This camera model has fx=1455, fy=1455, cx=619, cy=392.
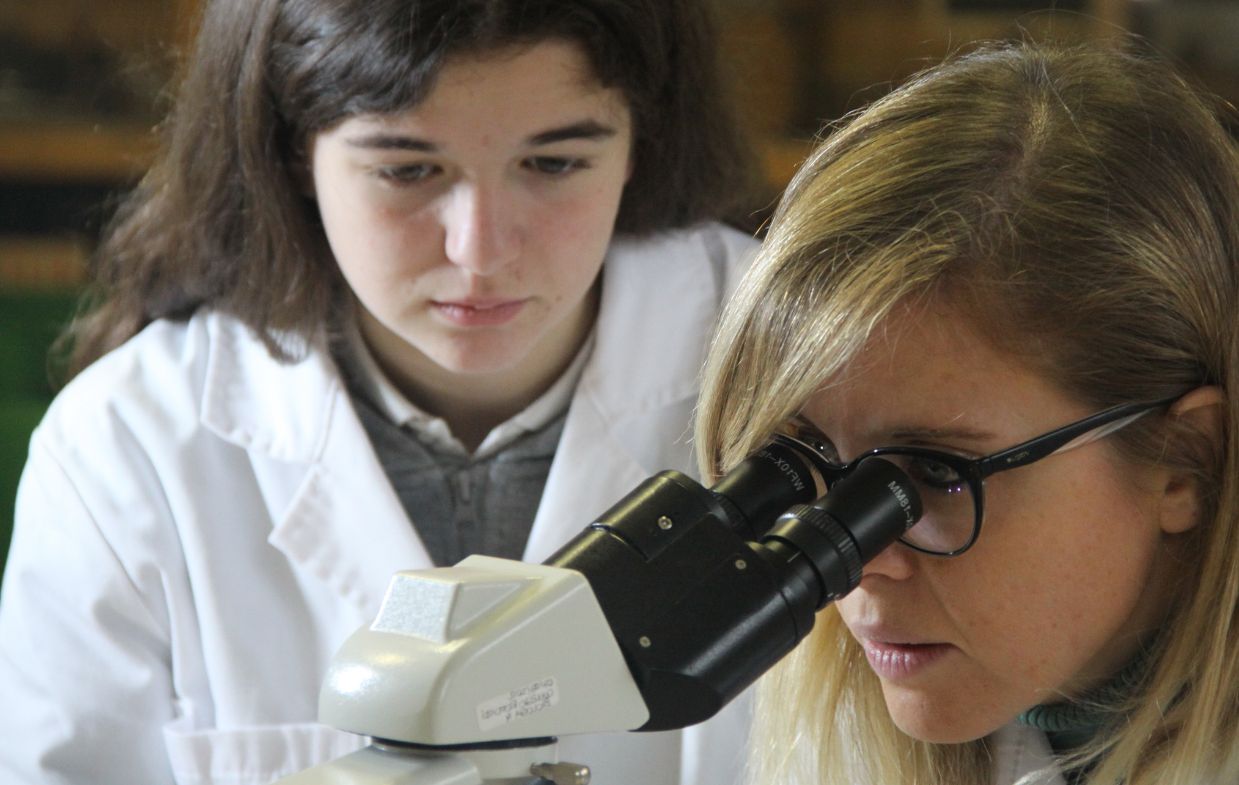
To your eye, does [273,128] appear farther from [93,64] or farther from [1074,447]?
[93,64]

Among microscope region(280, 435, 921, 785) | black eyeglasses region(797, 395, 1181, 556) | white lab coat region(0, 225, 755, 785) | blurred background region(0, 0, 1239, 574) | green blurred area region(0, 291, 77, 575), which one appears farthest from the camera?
blurred background region(0, 0, 1239, 574)

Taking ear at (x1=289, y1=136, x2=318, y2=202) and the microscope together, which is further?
ear at (x1=289, y1=136, x2=318, y2=202)

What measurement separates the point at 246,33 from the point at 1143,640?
1022mm

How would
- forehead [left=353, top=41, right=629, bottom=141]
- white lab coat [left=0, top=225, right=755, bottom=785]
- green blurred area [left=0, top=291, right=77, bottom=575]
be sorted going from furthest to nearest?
green blurred area [left=0, top=291, right=77, bottom=575]
white lab coat [left=0, top=225, right=755, bottom=785]
forehead [left=353, top=41, right=629, bottom=141]

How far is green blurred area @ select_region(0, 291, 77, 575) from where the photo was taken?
6.78ft

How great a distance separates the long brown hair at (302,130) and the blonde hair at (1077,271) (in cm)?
42

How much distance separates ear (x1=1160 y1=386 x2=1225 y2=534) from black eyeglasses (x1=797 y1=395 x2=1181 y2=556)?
12 millimetres

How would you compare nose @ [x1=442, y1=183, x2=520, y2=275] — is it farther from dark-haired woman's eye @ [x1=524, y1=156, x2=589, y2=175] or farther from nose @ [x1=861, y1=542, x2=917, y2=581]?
nose @ [x1=861, y1=542, x2=917, y2=581]

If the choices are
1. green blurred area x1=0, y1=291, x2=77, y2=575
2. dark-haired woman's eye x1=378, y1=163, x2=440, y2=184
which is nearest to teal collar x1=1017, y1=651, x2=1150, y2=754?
dark-haired woman's eye x1=378, y1=163, x2=440, y2=184

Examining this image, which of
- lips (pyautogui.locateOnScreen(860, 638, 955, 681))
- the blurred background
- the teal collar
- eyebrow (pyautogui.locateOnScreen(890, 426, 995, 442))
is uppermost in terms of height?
the blurred background

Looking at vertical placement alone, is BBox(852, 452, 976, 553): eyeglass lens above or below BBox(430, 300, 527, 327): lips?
below

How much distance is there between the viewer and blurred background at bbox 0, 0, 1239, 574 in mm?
2836

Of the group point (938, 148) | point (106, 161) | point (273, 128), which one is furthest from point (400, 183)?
point (106, 161)

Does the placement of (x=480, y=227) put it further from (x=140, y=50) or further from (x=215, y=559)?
(x=140, y=50)
